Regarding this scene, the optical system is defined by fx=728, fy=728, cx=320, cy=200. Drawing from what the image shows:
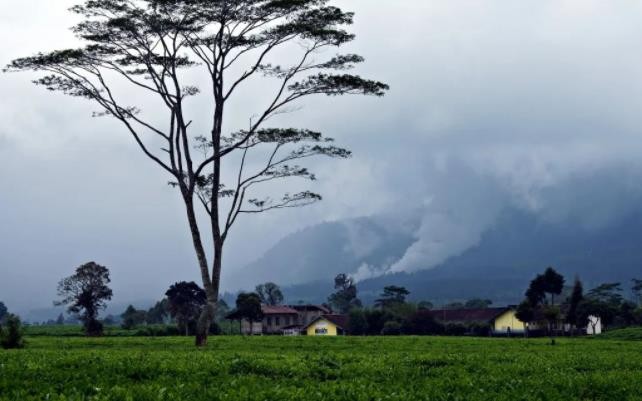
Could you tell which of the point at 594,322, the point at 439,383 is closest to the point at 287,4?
the point at 439,383

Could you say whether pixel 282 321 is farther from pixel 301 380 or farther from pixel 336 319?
pixel 301 380

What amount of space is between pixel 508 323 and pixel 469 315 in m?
7.41

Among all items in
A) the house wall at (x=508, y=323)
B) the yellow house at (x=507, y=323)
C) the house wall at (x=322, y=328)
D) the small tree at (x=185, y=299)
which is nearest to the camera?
the small tree at (x=185, y=299)

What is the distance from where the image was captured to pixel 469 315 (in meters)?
139

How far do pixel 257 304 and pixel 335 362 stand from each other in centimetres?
10237

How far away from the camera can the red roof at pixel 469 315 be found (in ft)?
441

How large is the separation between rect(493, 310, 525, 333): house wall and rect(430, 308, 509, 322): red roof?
3.28ft

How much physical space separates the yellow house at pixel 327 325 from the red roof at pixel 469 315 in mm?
19222

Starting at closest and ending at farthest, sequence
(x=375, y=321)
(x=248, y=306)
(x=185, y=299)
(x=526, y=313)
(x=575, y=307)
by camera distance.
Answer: (x=526, y=313), (x=575, y=307), (x=375, y=321), (x=248, y=306), (x=185, y=299)

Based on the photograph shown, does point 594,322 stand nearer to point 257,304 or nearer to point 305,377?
point 257,304

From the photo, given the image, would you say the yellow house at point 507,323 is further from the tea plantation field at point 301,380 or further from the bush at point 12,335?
the tea plantation field at point 301,380

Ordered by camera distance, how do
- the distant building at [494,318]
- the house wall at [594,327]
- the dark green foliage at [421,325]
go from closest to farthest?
1. the dark green foliage at [421,325]
2. the house wall at [594,327]
3. the distant building at [494,318]

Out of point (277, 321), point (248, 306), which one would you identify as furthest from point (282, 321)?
point (248, 306)

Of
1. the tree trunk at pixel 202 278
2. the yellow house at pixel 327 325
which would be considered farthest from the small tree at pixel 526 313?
the tree trunk at pixel 202 278
